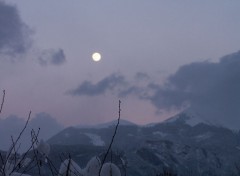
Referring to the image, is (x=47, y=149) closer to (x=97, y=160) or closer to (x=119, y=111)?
(x=97, y=160)

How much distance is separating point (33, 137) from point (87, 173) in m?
1.02

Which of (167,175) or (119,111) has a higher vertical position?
(119,111)

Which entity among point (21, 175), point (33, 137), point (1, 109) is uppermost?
point (1, 109)

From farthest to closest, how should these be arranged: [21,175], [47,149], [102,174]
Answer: [47,149] < [102,174] < [21,175]

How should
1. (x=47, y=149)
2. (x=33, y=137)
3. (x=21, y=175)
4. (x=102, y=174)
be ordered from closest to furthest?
(x=21, y=175), (x=102, y=174), (x=33, y=137), (x=47, y=149)

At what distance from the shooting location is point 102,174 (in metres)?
5.62

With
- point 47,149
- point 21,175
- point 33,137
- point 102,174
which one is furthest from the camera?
point 47,149

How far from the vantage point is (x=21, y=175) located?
4.95 m

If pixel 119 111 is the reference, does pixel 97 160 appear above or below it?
below

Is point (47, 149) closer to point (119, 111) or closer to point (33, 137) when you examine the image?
point (33, 137)

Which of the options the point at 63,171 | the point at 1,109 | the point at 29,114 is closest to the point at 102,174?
the point at 63,171

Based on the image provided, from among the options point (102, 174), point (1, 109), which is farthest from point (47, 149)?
point (102, 174)

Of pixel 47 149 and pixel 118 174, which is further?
pixel 47 149

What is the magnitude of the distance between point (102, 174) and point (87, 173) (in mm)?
265
